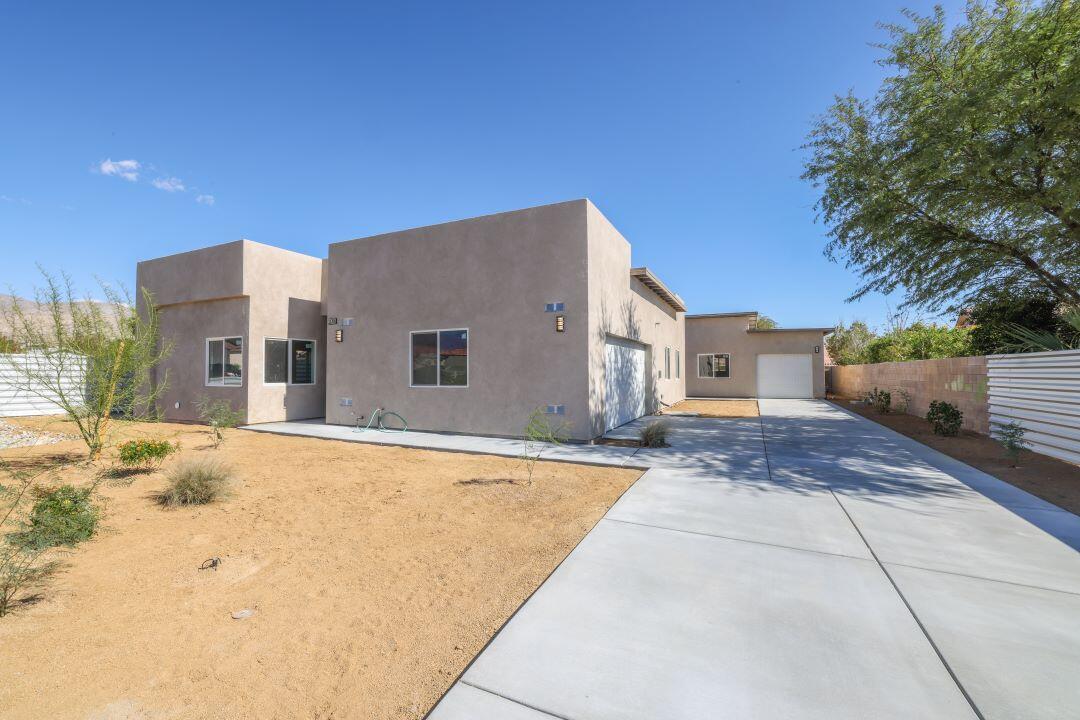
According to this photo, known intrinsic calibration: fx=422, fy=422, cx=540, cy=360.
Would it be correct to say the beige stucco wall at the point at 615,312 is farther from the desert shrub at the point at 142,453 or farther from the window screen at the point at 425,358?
the desert shrub at the point at 142,453

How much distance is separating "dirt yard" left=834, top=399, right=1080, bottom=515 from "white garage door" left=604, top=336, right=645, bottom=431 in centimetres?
575

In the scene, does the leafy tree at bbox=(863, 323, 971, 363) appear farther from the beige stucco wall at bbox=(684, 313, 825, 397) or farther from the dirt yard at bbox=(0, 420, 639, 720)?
the dirt yard at bbox=(0, 420, 639, 720)

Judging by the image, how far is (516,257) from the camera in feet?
27.8

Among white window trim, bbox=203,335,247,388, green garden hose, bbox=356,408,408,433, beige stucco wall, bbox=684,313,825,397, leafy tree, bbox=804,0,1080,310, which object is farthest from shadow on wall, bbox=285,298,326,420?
beige stucco wall, bbox=684,313,825,397

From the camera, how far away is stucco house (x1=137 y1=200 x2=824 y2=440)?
26.7 feet

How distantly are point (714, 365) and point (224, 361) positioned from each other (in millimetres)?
19397

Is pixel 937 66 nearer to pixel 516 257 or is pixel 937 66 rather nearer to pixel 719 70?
pixel 719 70

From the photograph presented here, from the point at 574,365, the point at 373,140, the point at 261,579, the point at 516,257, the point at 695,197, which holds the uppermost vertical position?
the point at 373,140

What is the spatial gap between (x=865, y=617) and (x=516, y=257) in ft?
24.3

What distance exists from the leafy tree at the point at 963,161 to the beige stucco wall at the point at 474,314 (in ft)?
20.7

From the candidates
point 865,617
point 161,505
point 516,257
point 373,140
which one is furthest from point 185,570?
point 373,140

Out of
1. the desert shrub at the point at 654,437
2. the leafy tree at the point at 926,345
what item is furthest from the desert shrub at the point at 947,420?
the desert shrub at the point at 654,437

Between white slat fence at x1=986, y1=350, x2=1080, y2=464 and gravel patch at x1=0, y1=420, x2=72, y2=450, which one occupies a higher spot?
white slat fence at x1=986, y1=350, x2=1080, y2=464

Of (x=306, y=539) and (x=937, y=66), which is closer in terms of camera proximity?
(x=306, y=539)
